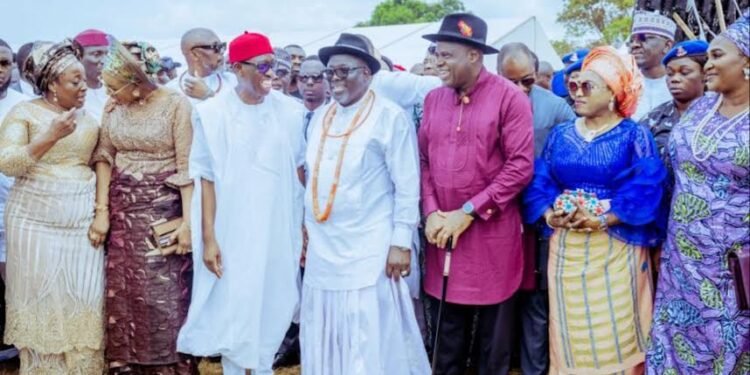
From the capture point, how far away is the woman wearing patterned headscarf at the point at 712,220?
10.9 ft

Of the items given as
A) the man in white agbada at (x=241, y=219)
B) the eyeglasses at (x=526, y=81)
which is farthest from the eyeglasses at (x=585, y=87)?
the man in white agbada at (x=241, y=219)

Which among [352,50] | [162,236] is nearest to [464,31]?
[352,50]

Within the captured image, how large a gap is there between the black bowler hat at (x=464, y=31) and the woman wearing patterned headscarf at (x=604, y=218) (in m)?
0.58

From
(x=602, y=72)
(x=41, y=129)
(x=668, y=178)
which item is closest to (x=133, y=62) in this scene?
(x=41, y=129)

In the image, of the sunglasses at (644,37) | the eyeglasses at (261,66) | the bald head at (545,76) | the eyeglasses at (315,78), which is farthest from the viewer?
the bald head at (545,76)

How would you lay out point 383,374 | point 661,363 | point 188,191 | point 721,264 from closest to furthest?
point 721,264, point 661,363, point 383,374, point 188,191

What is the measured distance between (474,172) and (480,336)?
1.05 meters

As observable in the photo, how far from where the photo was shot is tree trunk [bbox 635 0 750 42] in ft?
19.6

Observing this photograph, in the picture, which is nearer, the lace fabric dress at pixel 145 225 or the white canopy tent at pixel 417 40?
the lace fabric dress at pixel 145 225

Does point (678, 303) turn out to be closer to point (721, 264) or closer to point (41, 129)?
point (721, 264)

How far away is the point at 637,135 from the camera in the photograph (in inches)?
151

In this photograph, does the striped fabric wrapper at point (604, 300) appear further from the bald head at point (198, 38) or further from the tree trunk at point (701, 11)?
the bald head at point (198, 38)

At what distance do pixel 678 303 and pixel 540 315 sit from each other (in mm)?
1073

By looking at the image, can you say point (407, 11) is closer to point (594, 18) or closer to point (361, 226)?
point (594, 18)
